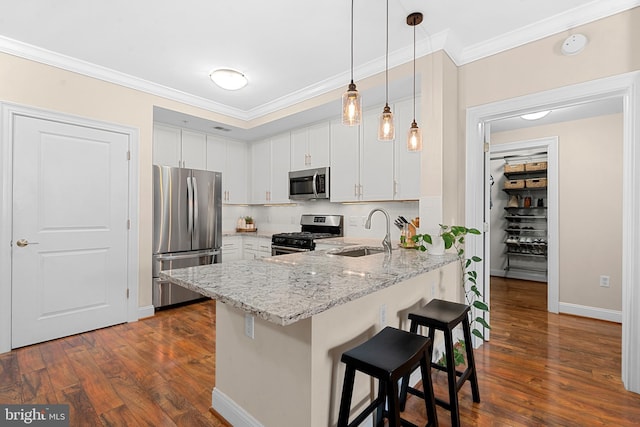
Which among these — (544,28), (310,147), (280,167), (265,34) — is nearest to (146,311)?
(280,167)

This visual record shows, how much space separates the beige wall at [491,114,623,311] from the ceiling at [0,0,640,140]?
6.86ft

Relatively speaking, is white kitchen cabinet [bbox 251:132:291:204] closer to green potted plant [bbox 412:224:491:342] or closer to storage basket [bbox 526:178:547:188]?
green potted plant [bbox 412:224:491:342]

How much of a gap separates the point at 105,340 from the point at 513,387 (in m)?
3.43

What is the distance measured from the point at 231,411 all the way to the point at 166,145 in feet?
11.9

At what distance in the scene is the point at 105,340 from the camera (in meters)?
2.89

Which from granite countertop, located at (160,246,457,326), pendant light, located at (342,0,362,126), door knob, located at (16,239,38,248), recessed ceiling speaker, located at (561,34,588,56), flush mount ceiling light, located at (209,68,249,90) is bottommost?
granite countertop, located at (160,246,457,326)

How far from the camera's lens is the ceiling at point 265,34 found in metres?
2.15

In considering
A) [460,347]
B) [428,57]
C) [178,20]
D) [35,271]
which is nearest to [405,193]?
[428,57]

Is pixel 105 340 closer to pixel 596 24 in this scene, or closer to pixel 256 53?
pixel 256 53

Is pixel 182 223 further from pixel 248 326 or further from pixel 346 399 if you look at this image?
pixel 346 399

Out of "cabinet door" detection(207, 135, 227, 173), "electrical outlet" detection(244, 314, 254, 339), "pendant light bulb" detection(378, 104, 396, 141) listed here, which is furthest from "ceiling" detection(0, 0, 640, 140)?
"electrical outlet" detection(244, 314, 254, 339)

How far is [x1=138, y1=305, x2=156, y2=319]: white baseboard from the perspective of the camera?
343 cm

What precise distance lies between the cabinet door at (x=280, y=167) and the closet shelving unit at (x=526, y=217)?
3.81 m

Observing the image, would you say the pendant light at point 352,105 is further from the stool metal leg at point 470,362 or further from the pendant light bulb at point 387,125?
the stool metal leg at point 470,362
